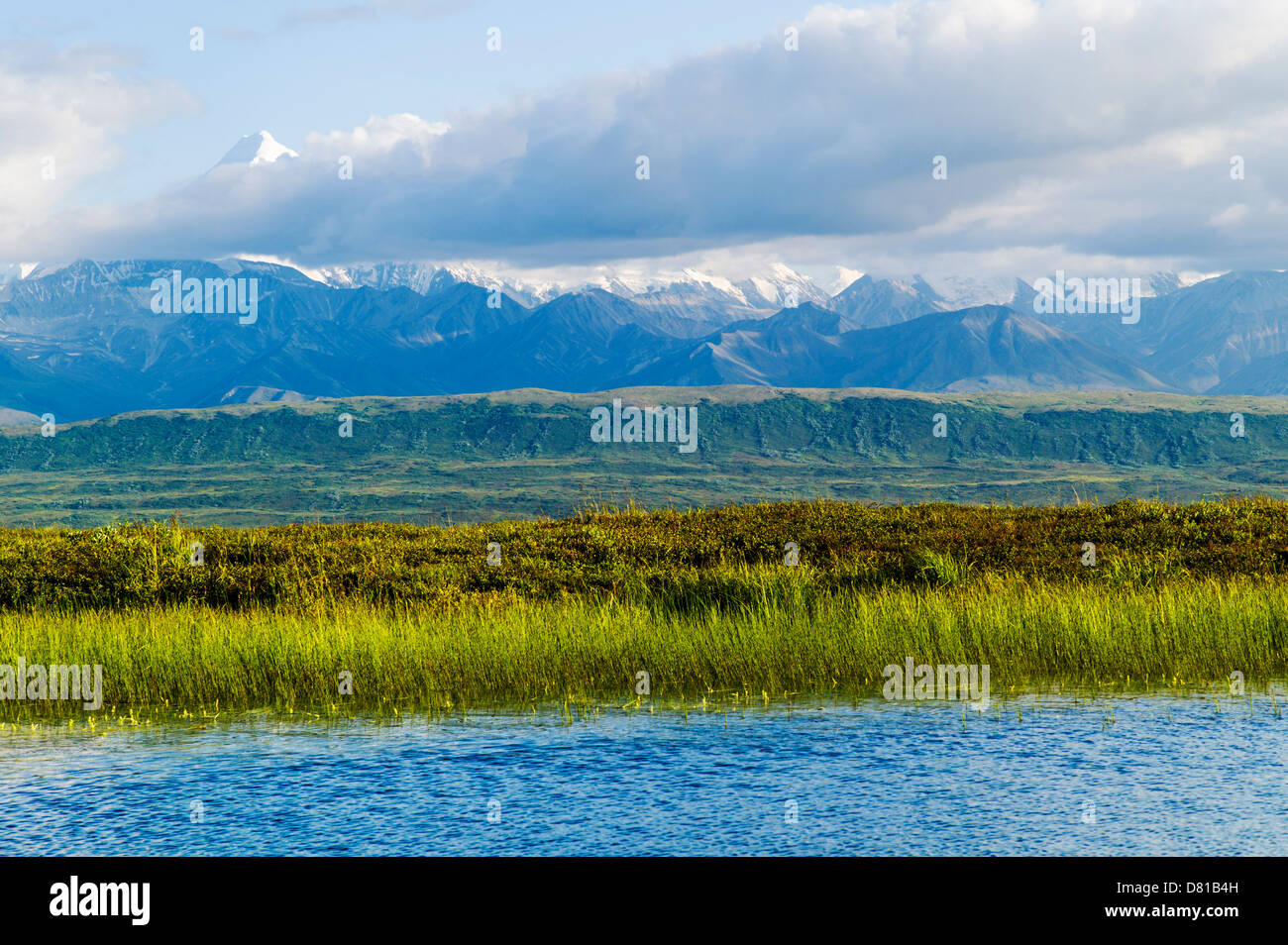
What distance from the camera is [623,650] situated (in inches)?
853

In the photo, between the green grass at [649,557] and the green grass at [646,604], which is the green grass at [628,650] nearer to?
the green grass at [646,604]

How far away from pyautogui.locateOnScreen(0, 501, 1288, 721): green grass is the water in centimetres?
185

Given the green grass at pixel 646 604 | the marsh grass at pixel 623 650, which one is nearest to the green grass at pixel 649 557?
the green grass at pixel 646 604

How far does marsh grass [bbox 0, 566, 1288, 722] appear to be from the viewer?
20.4m

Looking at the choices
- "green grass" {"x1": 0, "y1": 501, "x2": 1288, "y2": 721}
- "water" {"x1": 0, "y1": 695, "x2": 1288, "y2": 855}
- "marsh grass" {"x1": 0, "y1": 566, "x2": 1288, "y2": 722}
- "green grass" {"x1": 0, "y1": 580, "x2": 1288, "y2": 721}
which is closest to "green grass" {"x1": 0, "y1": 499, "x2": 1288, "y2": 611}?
"green grass" {"x1": 0, "y1": 501, "x2": 1288, "y2": 721}

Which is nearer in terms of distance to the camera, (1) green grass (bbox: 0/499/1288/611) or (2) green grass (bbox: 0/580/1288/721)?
(2) green grass (bbox: 0/580/1288/721)

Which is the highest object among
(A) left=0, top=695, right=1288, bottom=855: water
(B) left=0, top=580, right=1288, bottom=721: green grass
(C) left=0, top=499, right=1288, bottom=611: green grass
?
(C) left=0, top=499, right=1288, bottom=611: green grass

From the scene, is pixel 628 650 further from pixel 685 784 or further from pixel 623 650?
pixel 685 784

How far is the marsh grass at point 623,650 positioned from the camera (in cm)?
2042

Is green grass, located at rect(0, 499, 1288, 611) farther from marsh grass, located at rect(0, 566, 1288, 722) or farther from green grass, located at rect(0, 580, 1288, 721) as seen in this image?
green grass, located at rect(0, 580, 1288, 721)

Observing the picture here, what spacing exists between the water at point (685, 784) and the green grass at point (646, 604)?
185 centimetres
